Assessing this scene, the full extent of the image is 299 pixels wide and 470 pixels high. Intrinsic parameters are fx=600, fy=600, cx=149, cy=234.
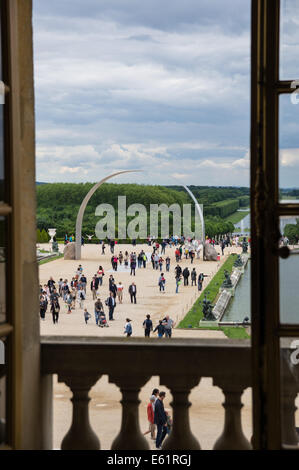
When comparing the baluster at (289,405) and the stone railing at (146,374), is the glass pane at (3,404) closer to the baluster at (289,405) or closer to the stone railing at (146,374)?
the stone railing at (146,374)

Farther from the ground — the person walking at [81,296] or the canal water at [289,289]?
the canal water at [289,289]

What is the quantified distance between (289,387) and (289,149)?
28.2 inches

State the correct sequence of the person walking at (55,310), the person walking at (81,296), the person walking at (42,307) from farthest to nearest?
the person walking at (81,296) < the person walking at (42,307) < the person walking at (55,310)

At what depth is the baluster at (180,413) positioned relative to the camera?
2.10 m

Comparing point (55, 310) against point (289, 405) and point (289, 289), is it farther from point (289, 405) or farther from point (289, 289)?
point (289, 289)

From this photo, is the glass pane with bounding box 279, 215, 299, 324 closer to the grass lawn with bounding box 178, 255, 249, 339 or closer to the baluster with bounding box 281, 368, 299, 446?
the baluster with bounding box 281, 368, 299, 446

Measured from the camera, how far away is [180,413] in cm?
210

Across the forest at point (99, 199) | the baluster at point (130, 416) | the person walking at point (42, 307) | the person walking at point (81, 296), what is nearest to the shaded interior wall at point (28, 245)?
the baluster at point (130, 416)

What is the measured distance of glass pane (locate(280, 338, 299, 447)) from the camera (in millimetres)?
1754

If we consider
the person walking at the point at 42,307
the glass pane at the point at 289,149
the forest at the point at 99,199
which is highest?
the forest at the point at 99,199

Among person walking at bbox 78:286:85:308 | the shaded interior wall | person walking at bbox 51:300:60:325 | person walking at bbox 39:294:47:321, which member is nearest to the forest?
person walking at bbox 78:286:85:308

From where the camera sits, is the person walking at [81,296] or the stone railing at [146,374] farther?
the person walking at [81,296]

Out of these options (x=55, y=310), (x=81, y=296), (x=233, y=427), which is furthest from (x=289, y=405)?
(x=81, y=296)

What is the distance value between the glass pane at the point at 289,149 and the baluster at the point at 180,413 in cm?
76
